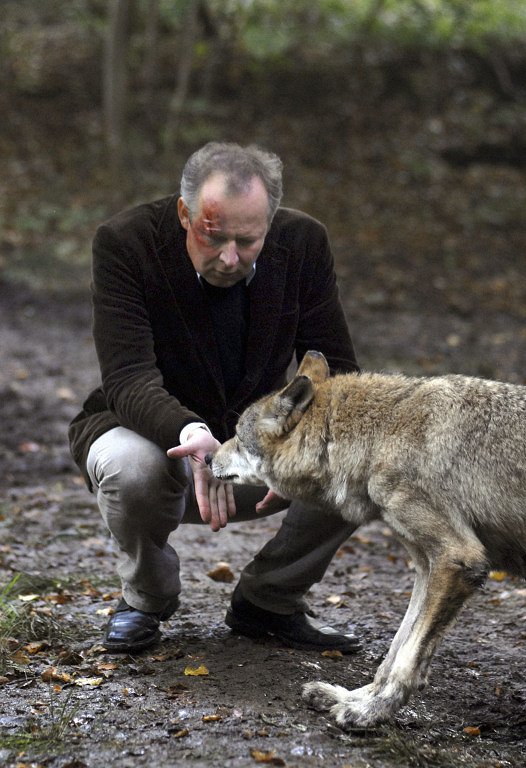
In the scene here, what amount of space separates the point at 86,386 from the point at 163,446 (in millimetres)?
7052

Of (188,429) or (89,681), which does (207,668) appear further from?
(188,429)

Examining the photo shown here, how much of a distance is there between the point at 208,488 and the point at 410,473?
1173 mm

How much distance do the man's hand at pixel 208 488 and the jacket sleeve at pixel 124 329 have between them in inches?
8.7

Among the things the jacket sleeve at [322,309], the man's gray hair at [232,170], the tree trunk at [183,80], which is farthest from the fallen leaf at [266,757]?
the tree trunk at [183,80]

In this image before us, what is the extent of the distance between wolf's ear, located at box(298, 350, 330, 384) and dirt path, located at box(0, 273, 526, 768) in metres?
1.61

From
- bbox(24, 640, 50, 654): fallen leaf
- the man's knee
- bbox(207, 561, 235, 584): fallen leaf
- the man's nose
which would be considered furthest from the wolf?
bbox(207, 561, 235, 584): fallen leaf

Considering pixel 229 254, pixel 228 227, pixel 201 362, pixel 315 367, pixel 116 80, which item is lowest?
pixel 201 362

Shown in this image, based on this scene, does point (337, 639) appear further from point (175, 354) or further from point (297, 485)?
point (175, 354)

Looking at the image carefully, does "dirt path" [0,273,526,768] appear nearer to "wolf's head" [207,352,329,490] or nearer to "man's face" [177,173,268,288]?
"wolf's head" [207,352,329,490]

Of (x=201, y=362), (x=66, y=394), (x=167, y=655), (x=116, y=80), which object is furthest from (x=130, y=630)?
(x=116, y=80)

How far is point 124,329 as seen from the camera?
16.5ft

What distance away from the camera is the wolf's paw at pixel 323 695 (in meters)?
4.49

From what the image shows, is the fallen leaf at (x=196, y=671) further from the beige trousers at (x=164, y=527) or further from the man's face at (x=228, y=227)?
the man's face at (x=228, y=227)

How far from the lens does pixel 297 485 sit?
464 cm
